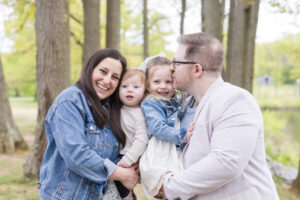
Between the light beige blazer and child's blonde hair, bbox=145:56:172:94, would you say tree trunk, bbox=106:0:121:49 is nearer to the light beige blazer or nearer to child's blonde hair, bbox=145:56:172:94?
child's blonde hair, bbox=145:56:172:94

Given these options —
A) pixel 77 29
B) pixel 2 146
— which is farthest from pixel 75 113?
pixel 77 29

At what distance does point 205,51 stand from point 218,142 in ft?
2.20

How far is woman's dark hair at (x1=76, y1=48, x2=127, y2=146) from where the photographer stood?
2.21 m

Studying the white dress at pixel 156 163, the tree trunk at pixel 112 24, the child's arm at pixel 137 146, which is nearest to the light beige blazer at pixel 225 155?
the white dress at pixel 156 163

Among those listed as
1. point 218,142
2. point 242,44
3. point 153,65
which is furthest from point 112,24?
point 218,142

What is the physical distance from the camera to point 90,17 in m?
7.07

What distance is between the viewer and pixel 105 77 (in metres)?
2.30

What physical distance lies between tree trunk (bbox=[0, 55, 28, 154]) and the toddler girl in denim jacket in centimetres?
716

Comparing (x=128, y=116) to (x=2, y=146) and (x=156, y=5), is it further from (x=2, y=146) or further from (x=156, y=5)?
(x=156, y=5)

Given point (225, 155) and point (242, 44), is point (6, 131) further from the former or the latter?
point (225, 155)

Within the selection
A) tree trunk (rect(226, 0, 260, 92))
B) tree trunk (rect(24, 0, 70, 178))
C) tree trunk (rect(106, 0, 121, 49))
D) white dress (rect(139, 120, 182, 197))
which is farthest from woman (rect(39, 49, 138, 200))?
tree trunk (rect(226, 0, 260, 92))

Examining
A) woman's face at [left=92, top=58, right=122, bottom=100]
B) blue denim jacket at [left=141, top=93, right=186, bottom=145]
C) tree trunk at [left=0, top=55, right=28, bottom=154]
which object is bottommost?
tree trunk at [left=0, top=55, right=28, bottom=154]

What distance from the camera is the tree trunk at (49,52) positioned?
4.82 m

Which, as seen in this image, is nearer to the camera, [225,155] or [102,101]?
[225,155]
